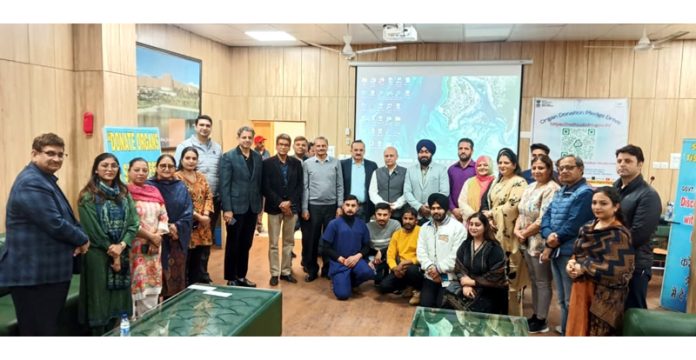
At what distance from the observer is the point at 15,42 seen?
12.0 ft

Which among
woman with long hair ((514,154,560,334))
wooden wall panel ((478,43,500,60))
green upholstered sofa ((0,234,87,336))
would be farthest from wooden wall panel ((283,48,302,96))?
green upholstered sofa ((0,234,87,336))

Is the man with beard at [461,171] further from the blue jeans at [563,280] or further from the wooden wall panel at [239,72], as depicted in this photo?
the wooden wall panel at [239,72]

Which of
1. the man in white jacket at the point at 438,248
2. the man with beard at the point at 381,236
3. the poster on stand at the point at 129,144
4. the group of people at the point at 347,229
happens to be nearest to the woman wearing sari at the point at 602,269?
the group of people at the point at 347,229

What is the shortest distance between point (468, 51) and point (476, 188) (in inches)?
121

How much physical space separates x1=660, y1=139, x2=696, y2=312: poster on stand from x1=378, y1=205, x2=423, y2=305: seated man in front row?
2081 mm

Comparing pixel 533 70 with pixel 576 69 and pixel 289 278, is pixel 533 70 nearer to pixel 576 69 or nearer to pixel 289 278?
pixel 576 69

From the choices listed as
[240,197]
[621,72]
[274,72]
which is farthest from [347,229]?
[621,72]

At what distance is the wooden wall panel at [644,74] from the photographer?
19.5 feet

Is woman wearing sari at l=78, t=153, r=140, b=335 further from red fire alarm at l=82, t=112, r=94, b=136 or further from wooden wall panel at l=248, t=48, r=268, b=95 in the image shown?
wooden wall panel at l=248, t=48, r=268, b=95

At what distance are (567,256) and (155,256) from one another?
2.63 m

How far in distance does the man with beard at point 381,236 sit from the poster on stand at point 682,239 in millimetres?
2294

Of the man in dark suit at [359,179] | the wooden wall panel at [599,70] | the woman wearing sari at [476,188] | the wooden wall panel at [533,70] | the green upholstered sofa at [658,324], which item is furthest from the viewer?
A: the wooden wall panel at [533,70]

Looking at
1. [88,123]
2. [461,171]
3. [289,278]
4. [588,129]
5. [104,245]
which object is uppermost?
[588,129]

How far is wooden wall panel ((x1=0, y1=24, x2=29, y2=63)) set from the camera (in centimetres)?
357
